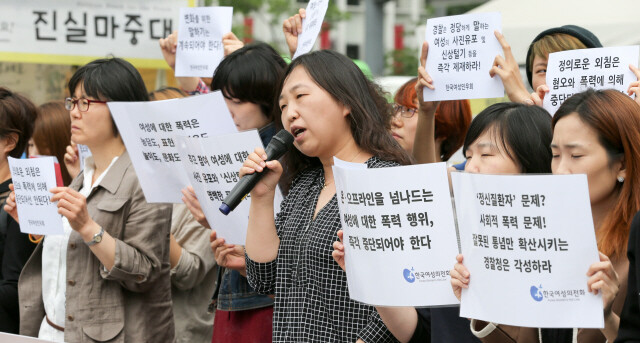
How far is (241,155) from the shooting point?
3609mm

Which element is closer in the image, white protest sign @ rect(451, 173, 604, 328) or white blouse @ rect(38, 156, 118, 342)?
white protest sign @ rect(451, 173, 604, 328)

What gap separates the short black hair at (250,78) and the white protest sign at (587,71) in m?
1.15

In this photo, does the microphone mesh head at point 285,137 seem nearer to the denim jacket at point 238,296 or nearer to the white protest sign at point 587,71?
the denim jacket at point 238,296

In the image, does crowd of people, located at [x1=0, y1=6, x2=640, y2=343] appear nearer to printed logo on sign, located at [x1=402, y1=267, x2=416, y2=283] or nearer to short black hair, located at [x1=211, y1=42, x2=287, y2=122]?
short black hair, located at [x1=211, y1=42, x2=287, y2=122]

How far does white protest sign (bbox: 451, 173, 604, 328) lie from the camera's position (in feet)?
7.66

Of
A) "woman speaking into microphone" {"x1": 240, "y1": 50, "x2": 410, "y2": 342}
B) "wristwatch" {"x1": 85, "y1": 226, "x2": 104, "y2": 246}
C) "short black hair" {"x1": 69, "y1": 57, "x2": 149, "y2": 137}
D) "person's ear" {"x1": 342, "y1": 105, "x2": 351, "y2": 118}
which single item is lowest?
"wristwatch" {"x1": 85, "y1": 226, "x2": 104, "y2": 246}

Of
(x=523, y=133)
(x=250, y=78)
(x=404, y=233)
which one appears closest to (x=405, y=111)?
(x=250, y=78)

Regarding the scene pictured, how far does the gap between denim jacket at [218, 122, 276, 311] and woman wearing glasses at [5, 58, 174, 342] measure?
17.5 inches

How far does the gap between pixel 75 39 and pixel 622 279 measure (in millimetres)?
5053

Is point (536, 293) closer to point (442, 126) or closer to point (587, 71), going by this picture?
point (587, 71)

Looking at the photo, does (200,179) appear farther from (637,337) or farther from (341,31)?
(341,31)

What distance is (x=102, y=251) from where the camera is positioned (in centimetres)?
409

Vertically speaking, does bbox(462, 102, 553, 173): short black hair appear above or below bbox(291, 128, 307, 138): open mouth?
above

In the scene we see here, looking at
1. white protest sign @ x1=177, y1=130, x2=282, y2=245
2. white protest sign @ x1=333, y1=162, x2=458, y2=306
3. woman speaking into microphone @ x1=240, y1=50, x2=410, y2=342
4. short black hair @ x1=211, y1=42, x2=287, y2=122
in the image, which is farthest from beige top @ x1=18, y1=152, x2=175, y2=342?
white protest sign @ x1=333, y1=162, x2=458, y2=306
